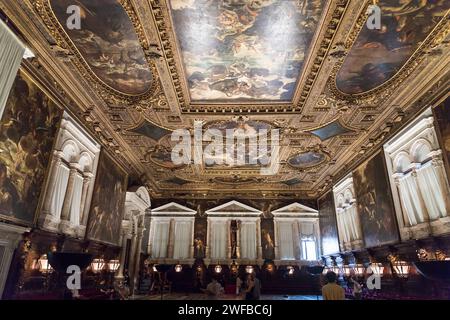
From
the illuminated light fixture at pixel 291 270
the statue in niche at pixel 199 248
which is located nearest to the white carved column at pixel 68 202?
the statue in niche at pixel 199 248

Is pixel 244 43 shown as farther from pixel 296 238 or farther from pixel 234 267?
pixel 296 238

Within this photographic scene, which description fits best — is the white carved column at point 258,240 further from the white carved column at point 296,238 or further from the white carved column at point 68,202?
the white carved column at point 68,202

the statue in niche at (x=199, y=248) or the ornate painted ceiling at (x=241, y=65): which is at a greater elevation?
the ornate painted ceiling at (x=241, y=65)

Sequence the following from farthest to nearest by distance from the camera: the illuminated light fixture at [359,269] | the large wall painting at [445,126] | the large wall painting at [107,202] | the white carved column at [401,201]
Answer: the illuminated light fixture at [359,269] → the large wall painting at [107,202] → the white carved column at [401,201] → the large wall painting at [445,126]

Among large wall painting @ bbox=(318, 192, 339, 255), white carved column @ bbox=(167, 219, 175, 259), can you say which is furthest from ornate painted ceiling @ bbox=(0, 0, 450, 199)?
white carved column @ bbox=(167, 219, 175, 259)

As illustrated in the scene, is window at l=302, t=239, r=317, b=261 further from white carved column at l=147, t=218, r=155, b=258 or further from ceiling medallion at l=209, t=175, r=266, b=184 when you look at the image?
white carved column at l=147, t=218, r=155, b=258

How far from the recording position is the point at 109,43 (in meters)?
7.80

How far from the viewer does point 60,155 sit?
931 cm

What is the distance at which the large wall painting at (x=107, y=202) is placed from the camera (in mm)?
12016

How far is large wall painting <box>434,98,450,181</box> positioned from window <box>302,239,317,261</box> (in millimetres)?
15282

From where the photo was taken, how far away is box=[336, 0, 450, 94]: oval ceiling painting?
6652 mm

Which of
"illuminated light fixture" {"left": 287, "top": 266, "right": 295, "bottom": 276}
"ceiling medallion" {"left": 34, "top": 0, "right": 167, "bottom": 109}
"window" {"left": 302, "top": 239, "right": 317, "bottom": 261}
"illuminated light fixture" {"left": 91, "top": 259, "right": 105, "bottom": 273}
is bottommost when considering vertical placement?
"illuminated light fixture" {"left": 287, "top": 266, "right": 295, "bottom": 276}

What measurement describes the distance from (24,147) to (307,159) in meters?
13.4

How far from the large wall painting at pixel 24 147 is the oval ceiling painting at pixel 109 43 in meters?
1.78
